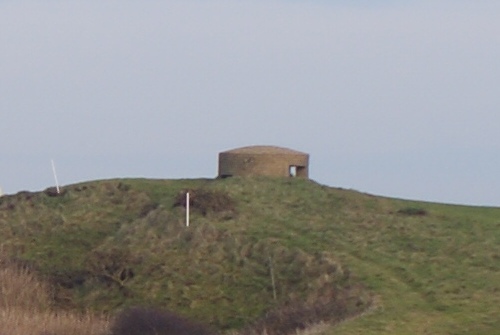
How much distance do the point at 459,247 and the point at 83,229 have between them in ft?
43.0

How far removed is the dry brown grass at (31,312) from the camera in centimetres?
3472

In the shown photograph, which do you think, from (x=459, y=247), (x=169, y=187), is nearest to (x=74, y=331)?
(x=459, y=247)

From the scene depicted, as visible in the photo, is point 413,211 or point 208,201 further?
point 413,211

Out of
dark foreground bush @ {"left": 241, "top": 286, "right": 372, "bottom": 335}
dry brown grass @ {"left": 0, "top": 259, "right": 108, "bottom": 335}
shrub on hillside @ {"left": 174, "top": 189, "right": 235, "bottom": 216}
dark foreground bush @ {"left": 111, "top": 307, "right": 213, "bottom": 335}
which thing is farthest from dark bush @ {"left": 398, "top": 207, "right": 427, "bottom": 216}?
dark foreground bush @ {"left": 111, "top": 307, "right": 213, "bottom": 335}

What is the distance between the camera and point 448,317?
30.1 m

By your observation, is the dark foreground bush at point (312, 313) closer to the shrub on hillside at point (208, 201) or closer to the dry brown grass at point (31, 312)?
the dry brown grass at point (31, 312)

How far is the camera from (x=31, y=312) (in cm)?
3822

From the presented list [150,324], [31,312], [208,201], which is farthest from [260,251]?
[150,324]

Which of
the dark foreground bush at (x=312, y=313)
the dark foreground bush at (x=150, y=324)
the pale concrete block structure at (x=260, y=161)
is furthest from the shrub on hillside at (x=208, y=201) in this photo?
the dark foreground bush at (x=150, y=324)

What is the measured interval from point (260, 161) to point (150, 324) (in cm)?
2005

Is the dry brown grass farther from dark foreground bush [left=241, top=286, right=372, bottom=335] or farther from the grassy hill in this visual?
dark foreground bush [left=241, top=286, right=372, bottom=335]

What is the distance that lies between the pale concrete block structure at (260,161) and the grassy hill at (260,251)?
4.95ft

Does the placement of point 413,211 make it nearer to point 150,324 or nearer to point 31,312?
point 31,312

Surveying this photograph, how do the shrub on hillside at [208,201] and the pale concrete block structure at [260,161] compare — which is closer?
the shrub on hillside at [208,201]
